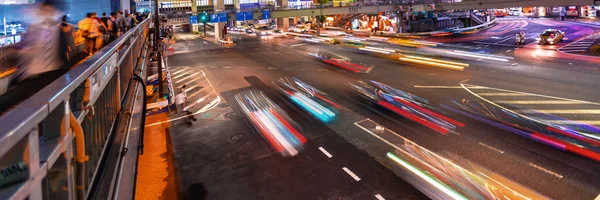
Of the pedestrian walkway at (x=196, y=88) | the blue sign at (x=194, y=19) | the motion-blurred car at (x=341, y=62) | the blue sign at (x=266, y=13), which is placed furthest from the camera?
the blue sign at (x=266, y=13)

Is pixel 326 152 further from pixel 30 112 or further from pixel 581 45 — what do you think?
pixel 581 45

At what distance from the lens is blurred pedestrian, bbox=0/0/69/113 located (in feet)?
19.1

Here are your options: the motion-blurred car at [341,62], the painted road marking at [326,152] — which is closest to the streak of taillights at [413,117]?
the painted road marking at [326,152]

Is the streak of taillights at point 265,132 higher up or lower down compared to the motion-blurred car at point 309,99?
lower down

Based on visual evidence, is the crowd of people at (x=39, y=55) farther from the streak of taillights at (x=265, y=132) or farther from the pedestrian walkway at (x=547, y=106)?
the pedestrian walkway at (x=547, y=106)

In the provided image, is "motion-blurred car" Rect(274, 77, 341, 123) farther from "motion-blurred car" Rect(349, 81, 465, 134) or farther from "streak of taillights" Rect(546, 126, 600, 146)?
"streak of taillights" Rect(546, 126, 600, 146)

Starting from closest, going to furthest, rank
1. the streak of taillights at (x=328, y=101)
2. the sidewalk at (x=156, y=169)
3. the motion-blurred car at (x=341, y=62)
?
the sidewalk at (x=156, y=169)
the streak of taillights at (x=328, y=101)
the motion-blurred car at (x=341, y=62)

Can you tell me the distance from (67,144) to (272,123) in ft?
43.4

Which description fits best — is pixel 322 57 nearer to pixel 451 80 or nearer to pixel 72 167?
pixel 451 80

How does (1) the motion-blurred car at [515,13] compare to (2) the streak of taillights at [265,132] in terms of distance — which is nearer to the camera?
(2) the streak of taillights at [265,132]

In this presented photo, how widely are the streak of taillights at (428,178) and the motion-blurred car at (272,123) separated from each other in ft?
10.8

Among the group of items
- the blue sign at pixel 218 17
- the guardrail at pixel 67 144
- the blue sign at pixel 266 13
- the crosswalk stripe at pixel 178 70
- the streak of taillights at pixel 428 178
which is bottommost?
the streak of taillights at pixel 428 178

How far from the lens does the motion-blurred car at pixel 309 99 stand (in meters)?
16.7

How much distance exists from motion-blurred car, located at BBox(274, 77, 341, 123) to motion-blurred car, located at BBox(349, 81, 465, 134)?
2258mm
